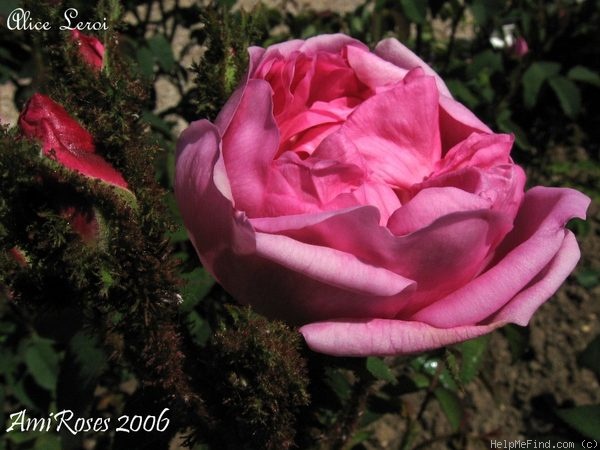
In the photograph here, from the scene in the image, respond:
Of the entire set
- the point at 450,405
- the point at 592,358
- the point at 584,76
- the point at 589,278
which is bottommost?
the point at 589,278

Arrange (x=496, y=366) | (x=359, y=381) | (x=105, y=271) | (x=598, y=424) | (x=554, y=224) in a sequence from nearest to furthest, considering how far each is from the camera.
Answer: (x=105, y=271)
(x=554, y=224)
(x=359, y=381)
(x=598, y=424)
(x=496, y=366)

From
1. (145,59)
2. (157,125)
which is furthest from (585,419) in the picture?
(145,59)

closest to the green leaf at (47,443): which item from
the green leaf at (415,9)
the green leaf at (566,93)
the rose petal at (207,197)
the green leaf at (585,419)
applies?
the rose petal at (207,197)

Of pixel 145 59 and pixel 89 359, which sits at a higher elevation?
pixel 145 59

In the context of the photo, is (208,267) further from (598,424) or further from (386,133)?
(598,424)

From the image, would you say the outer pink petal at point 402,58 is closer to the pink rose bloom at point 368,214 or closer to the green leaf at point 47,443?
the pink rose bloom at point 368,214

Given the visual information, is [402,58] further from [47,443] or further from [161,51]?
[161,51]

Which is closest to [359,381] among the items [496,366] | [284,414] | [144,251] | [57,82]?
[284,414]
